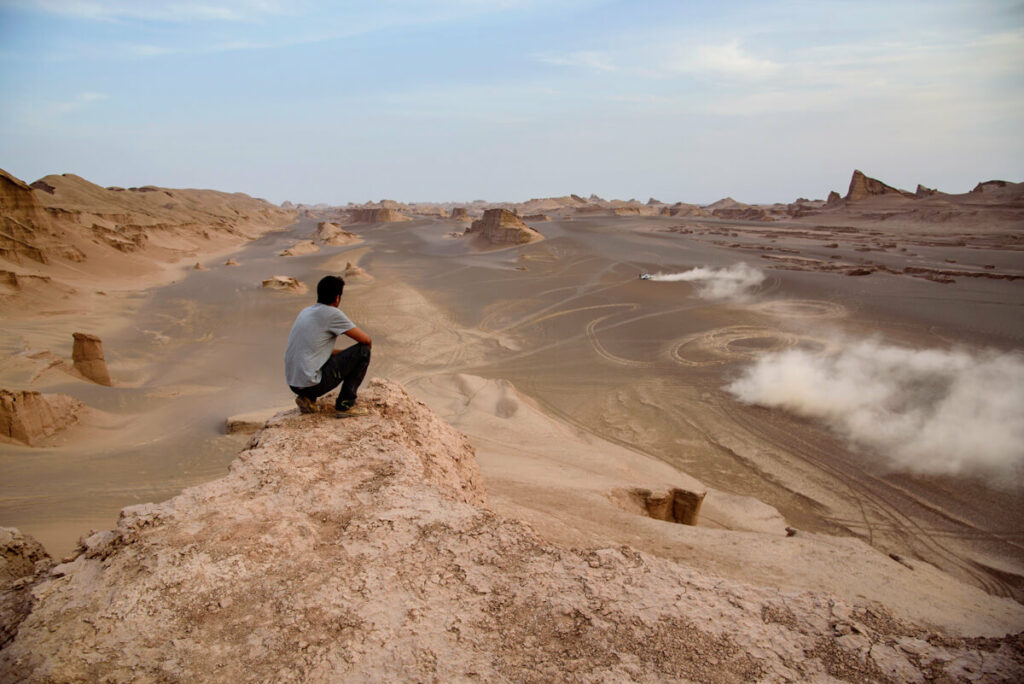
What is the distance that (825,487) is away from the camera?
6.72 meters

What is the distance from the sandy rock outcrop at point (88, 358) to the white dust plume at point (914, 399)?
11327mm

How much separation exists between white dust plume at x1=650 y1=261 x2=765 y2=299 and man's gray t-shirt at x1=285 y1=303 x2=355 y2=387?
605 inches

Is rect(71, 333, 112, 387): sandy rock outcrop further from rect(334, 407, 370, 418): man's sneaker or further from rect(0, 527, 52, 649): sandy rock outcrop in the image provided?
rect(334, 407, 370, 418): man's sneaker

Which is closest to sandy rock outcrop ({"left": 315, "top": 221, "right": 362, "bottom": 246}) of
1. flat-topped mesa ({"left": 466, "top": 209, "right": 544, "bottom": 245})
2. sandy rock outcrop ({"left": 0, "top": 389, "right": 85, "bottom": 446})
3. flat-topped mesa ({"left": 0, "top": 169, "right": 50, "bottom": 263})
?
flat-topped mesa ({"left": 466, "top": 209, "right": 544, "bottom": 245})

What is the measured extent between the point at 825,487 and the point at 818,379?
11.7 feet

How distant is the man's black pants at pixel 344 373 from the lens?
3.86 metres

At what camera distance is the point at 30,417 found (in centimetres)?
610

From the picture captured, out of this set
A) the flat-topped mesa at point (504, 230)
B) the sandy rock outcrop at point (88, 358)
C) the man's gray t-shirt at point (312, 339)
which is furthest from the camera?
the flat-topped mesa at point (504, 230)

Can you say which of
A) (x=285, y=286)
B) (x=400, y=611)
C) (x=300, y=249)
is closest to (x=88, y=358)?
(x=400, y=611)

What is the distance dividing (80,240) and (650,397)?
24.2 m

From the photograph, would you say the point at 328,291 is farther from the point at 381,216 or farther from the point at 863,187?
the point at 863,187

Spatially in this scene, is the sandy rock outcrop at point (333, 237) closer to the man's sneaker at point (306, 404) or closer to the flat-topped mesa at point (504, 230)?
the flat-topped mesa at point (504, 230)

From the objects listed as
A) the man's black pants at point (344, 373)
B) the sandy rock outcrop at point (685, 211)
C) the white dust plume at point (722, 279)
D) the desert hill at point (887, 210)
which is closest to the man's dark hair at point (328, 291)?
the man's black pants at point (344, 373)

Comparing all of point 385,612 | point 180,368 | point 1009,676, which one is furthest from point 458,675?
point 180,368
